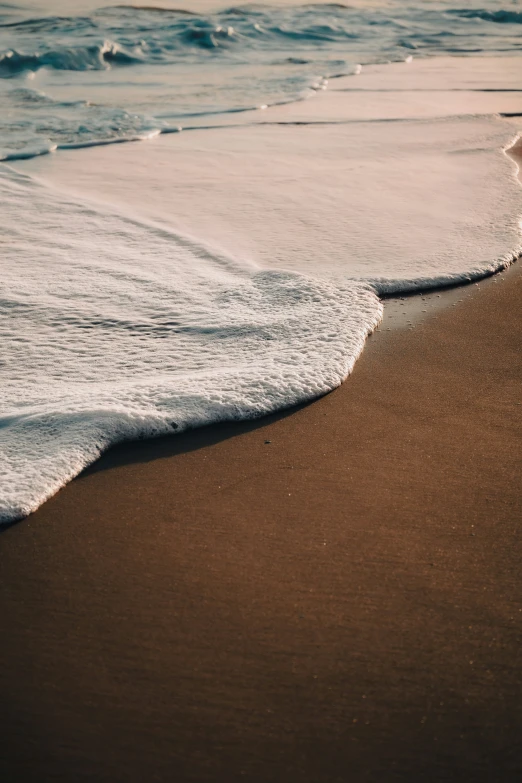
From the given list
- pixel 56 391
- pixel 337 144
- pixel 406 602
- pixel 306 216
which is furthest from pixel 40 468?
pixel 337 144

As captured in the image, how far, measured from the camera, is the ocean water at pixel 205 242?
2482mm

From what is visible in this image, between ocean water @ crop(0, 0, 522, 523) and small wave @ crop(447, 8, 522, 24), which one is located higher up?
small wave @ crop(447, 8, 522, 24)

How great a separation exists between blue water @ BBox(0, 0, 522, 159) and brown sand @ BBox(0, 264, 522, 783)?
4.10 meters

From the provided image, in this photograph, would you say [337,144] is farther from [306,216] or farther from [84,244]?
[84,244]

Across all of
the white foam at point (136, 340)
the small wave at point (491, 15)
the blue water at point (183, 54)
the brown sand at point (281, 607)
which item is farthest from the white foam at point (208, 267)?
the small wave at point (491, 15)

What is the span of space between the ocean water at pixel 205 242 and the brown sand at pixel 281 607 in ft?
0.80

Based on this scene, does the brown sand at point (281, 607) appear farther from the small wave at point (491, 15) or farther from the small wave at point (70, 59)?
the small wave at point (491, 15)

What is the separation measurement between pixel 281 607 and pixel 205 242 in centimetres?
244

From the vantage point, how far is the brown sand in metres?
1.37

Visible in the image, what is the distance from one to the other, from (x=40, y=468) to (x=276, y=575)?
0.78 metres

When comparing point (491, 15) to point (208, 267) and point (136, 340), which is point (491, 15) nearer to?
point (208, 267)

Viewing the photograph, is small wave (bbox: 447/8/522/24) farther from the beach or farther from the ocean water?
the beach

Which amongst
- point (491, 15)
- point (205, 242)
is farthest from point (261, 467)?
point (491, 15)

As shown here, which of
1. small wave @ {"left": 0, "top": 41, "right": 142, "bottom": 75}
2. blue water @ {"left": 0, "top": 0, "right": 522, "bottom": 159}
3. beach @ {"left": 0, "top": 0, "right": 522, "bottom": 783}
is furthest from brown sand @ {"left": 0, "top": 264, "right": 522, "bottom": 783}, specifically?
small wave @ {"left": 0, "top": 41, "right": 142, "bottom": 75}
